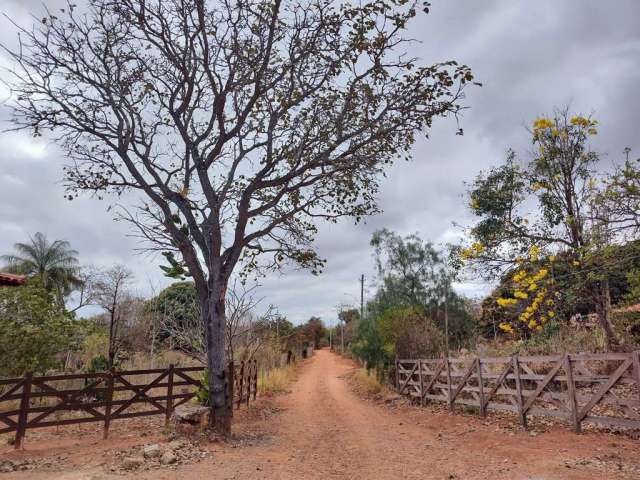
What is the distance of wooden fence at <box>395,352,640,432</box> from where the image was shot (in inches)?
344

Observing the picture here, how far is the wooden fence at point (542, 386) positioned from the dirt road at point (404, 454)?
0.53 m

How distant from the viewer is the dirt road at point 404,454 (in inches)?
287

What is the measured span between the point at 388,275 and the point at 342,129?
15.5 m

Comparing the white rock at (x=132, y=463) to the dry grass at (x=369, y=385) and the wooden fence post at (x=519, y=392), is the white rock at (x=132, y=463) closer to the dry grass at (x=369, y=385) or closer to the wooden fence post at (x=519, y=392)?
the wooden fence post at (x=519, y=392)

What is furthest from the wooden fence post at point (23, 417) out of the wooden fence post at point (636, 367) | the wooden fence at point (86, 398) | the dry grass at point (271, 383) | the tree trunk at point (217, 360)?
the wooden fence post at point (636, 367)

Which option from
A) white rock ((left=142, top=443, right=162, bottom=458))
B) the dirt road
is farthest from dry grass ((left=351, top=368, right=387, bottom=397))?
white rock ((left=142, top=443, right=162, bottom=458))

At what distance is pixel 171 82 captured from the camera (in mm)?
11742

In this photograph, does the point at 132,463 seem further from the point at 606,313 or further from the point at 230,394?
the point at 606,313

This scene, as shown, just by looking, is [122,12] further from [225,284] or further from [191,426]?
[191,426]

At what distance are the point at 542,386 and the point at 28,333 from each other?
12.8 meters

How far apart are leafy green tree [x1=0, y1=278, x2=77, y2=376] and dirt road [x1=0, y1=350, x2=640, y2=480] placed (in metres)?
5.51

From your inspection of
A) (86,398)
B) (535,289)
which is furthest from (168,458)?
(535,289)

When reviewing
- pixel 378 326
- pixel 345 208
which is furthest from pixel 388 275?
pixel 345 208

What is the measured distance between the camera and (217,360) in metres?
10.5
